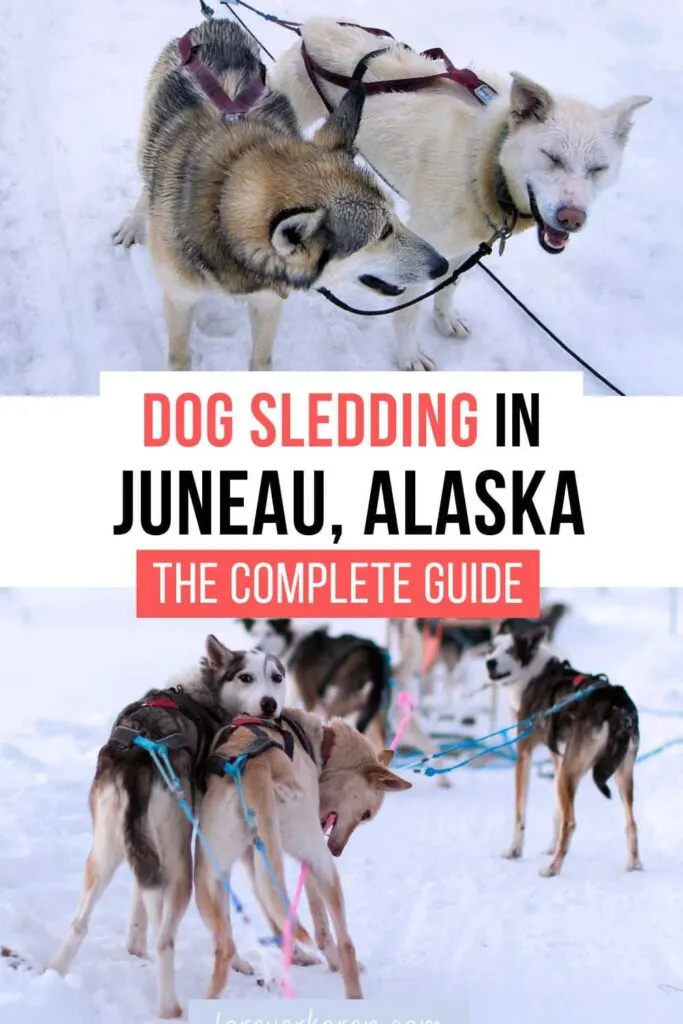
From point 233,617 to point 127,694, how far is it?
1.16 ft

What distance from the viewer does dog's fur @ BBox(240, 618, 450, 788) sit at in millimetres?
2434

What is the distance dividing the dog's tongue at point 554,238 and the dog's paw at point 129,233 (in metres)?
0.91

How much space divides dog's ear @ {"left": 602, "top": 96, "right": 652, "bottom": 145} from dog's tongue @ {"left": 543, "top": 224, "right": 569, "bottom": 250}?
0.67ft

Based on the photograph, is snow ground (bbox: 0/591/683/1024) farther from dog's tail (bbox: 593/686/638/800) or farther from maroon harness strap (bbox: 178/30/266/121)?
maroon harness strap (bbox: 178/30/266/121)

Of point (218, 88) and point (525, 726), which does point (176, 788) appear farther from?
point (218, 88)

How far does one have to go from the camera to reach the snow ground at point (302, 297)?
223 cm

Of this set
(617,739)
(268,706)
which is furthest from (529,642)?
(268,706)

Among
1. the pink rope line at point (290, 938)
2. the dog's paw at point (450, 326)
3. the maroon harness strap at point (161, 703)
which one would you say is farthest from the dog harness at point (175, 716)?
the dog's paw at point (450, 326)

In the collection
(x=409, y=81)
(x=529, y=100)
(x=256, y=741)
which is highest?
(x=409, y=81)

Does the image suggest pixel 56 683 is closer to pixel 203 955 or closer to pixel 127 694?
pixel 127 694

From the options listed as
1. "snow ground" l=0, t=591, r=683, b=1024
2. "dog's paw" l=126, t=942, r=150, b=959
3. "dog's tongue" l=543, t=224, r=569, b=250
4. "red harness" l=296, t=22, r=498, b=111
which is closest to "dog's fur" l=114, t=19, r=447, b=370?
"red harness" l=296, t=22, r=498, b=111

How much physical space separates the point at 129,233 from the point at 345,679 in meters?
1.16

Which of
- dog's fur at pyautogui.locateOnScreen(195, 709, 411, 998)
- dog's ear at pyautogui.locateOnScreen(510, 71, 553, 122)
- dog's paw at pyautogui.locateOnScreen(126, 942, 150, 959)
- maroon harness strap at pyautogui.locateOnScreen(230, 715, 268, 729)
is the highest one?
dog's ear at pyautogui.locateOnScreen(510, 71, 553, 122)

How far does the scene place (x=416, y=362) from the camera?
2.24 meters
